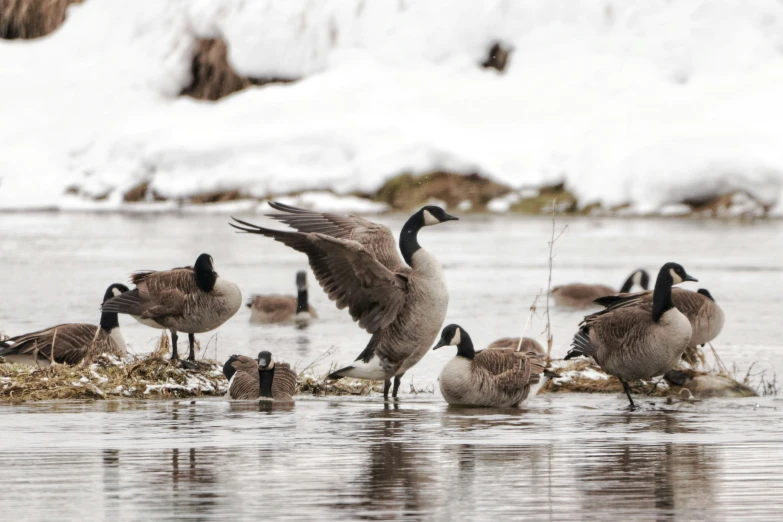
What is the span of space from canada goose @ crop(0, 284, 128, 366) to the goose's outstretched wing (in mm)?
2093

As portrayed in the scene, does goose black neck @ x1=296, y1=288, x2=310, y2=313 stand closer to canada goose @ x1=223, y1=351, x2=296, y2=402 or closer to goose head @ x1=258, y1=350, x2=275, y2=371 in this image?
canada goose @ x1=223, y1=351, x2=296, y2=402

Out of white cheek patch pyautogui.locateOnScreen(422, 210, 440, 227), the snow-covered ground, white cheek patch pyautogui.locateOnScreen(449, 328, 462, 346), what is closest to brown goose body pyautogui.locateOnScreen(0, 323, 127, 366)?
white cheek patch pyautogui.locateOnScreen(422, 210, 440, 227)

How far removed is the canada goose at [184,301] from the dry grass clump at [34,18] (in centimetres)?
8790

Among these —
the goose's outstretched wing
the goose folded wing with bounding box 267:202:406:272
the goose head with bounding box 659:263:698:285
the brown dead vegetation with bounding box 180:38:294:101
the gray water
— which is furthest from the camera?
the brown dead vegetation with bounding box 180:38:294:101

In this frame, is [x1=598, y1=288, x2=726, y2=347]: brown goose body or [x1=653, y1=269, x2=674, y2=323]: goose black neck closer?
[x1=653, y1=269, x2=674, y2=323]: goose black neck

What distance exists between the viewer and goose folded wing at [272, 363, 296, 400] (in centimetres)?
1143

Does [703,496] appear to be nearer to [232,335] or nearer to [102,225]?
[232,335]

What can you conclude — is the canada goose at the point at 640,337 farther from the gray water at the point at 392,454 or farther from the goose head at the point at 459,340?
the goose head at the point at 459,340

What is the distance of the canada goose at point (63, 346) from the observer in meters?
A: 12.3

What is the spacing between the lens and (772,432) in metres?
9.58

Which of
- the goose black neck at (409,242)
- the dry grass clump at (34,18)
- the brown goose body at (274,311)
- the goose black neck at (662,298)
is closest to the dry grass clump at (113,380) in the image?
the goose black neck at (409,242)

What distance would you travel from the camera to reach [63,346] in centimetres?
1237

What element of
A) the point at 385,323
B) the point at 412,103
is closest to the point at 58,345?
the point at 385,323

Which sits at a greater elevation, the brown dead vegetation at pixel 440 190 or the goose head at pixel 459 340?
the brown dead vegetation at pixel 440 190
